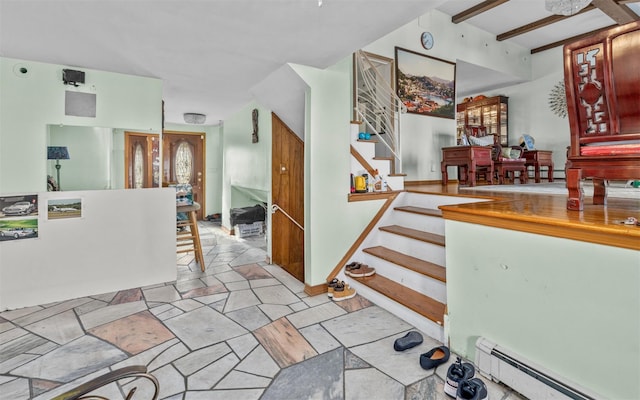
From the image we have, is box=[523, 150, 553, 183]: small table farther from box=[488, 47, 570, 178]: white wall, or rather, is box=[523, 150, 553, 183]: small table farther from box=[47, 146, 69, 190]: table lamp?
box=[47, 146, 69, 190]: table lamp

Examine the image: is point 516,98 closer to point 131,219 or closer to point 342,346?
point 342,346

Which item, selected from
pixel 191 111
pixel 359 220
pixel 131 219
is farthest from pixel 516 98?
pixel 131 219

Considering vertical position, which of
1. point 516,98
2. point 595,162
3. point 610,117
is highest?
point 516,98

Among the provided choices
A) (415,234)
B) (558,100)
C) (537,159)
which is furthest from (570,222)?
Result: (558,100)

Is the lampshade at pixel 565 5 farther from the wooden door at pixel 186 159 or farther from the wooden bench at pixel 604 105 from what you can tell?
the wooden door at pixel 186 159

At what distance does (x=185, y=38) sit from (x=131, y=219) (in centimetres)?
199

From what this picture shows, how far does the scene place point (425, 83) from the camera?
530 cm

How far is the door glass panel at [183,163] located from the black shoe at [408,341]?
262 inches

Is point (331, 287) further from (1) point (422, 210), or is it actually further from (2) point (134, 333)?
(2) point (134, 333)

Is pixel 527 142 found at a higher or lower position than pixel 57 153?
higher

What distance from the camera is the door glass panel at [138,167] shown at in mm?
3428

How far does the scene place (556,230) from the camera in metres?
1.58

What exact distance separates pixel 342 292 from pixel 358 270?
0.99 ft

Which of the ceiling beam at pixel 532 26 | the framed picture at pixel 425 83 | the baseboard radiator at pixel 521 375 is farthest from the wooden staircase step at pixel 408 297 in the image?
the ceiling beam at pixel 532 26
